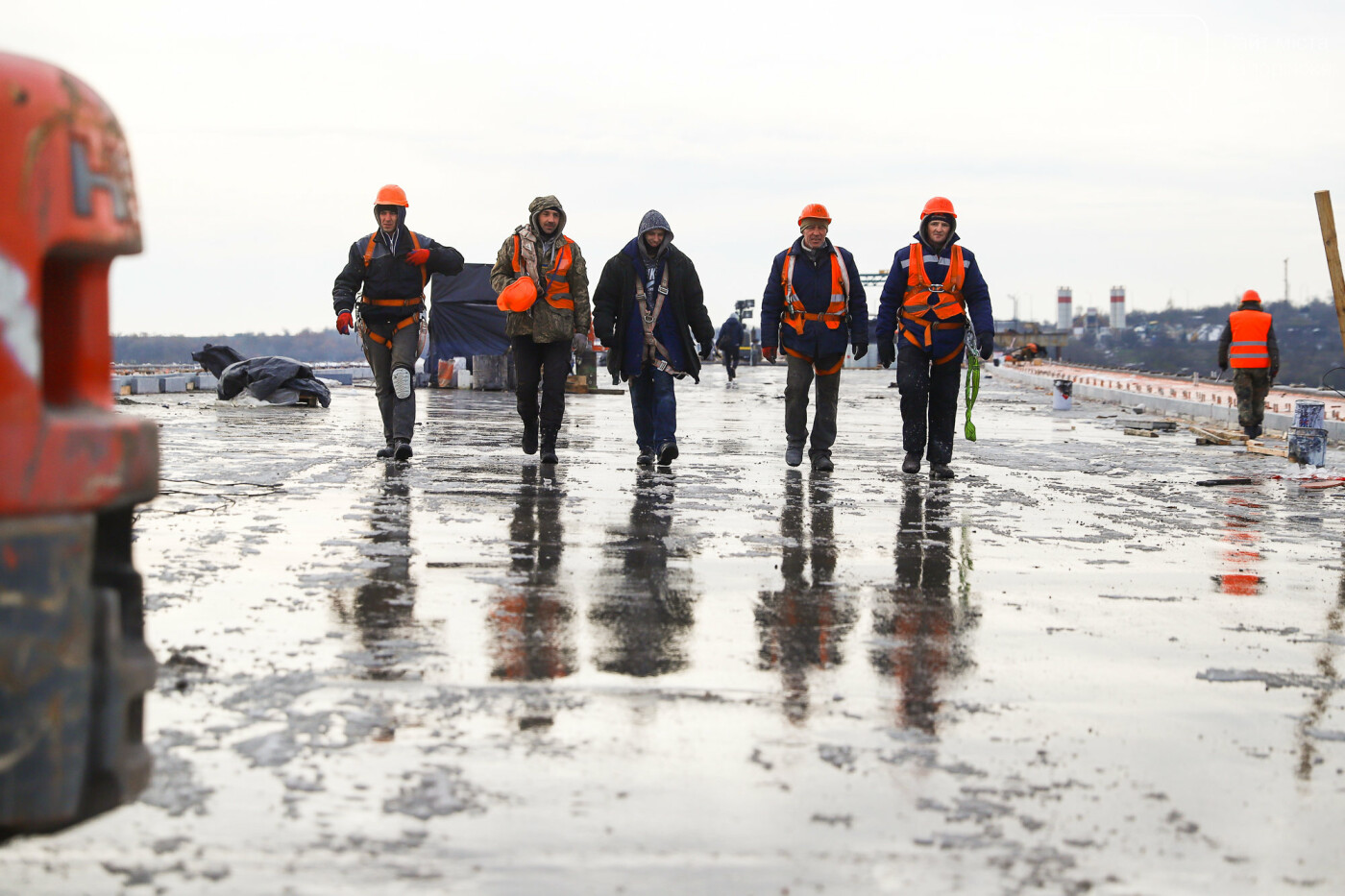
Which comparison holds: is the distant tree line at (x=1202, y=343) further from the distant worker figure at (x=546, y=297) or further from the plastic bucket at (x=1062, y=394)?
the distant worker figure at (x=546, y=297)

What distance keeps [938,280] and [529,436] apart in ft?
10.6

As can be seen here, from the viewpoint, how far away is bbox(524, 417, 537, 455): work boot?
1112 centimetres

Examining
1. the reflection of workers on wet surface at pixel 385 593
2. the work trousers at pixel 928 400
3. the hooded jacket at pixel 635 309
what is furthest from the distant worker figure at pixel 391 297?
the work trousers at pixel 928 400

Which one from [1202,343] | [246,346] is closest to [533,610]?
[246,346]

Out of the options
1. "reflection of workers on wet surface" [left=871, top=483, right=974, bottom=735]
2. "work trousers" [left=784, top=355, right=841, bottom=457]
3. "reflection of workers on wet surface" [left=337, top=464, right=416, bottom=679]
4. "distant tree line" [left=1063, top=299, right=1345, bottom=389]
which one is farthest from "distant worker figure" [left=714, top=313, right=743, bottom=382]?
"distant tree line" [left=1063, top=299, right=1345, bottom=389]

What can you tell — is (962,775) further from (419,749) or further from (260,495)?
(260,495)

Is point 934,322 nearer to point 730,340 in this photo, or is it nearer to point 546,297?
point 546,297

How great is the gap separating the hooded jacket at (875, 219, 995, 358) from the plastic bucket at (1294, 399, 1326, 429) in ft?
9.99

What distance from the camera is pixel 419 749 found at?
3.47 m

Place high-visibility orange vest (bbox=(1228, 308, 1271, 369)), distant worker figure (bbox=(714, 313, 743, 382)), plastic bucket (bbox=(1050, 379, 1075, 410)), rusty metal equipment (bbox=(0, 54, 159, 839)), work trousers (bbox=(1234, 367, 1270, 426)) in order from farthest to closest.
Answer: distant worker figure (bbox=(714, 313, 743, 382))
plastic bucket (bbox=(1050, 379, 1075, 410))
high-visibility orange vest (bbox=(1228, 308, 1271, 369))
work trousers (bbox=(1234, 367, 1270, 426))
rusty metal equipment (bbox=(0, 54, 159, 839))

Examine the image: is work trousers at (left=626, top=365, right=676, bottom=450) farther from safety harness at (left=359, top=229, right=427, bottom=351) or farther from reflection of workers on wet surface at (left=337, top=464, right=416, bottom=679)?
reflection of workers on wet surface at (left=337, top=464, right=416, bottom=679)

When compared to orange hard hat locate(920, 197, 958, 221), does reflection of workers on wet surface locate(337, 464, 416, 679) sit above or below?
below

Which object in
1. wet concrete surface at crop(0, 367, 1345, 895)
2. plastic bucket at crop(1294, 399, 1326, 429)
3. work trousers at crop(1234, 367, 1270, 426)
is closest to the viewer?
wet concrete surface at crop(0, 367, 1345, 895)

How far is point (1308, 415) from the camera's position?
480 inches
